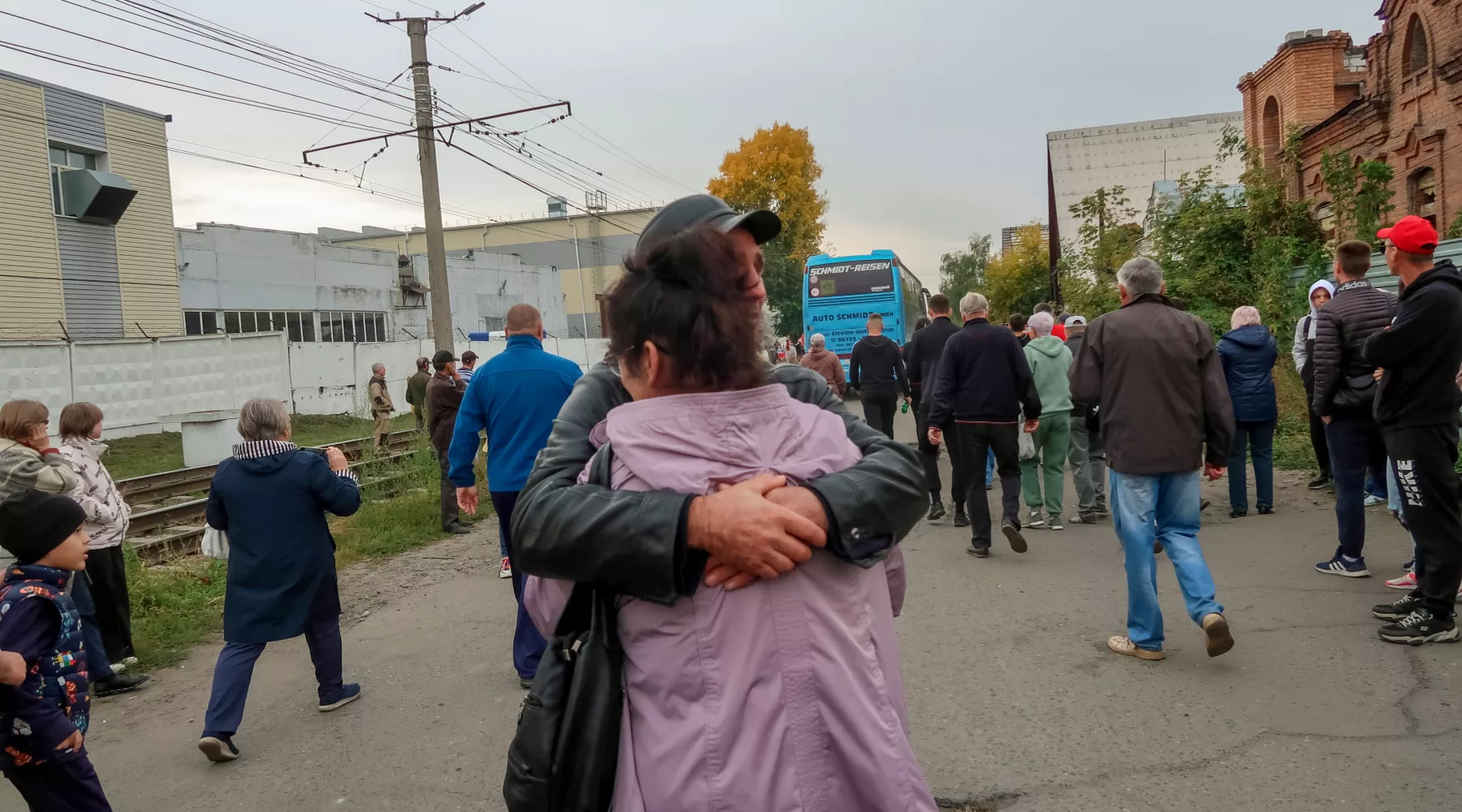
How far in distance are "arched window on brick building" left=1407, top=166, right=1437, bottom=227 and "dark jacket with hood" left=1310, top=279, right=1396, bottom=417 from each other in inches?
478

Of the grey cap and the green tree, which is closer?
the grey cap

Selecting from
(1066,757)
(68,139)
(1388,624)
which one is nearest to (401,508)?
(1066,757)

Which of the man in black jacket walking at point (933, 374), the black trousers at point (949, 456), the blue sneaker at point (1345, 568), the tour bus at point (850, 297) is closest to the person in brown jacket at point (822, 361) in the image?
the man in black jacket walking at point (933, 374)

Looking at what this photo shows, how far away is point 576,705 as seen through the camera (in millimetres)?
1570

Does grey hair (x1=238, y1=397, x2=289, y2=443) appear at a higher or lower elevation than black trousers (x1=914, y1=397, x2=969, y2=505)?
higher

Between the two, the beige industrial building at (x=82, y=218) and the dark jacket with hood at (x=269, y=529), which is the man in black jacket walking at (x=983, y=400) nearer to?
the dark jacket with hood at (x=269, y=529)

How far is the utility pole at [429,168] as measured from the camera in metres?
16.2

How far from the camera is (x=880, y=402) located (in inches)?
466

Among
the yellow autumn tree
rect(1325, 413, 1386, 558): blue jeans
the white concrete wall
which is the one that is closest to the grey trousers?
rect(1325, 413, 1386, 558): blue jeans

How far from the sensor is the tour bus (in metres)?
25.5

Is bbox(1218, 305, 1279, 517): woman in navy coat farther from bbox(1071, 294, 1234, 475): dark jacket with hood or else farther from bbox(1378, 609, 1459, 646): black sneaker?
bbox(1071, 294, 1234, 475): dark jacket with hood

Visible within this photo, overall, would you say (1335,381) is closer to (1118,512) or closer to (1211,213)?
(1118,512)

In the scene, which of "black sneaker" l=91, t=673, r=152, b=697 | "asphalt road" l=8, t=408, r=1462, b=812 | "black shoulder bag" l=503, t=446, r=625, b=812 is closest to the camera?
"black shoulder bag" l=503, t=446, r=625, b=812

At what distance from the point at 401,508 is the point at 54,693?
742cm
